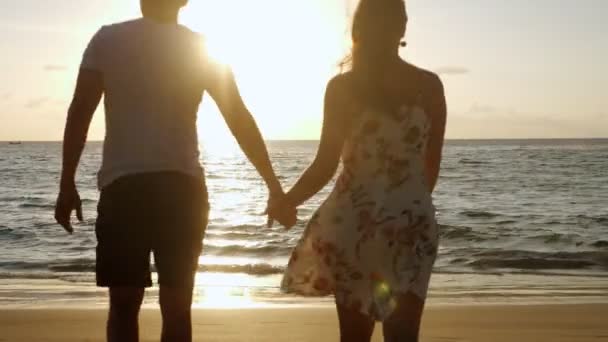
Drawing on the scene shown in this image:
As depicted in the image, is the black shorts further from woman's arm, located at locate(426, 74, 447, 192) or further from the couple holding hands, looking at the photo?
woman's arm, located at locate(426, 74, 447, 192)

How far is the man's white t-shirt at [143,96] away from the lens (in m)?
3.08

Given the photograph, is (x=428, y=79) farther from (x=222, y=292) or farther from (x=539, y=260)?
(x=539, y=260)

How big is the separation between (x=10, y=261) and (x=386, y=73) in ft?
36.8

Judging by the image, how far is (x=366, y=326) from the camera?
3.25 meters

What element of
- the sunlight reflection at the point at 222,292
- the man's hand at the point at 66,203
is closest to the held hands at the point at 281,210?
the man's hand at the point at 66,203

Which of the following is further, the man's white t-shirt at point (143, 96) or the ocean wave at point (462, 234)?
the ocean wave at point (462, 234)

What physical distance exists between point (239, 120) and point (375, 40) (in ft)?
2.15

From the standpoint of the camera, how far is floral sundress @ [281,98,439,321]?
3.18 meters

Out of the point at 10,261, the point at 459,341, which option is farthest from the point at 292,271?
the point at 10,261

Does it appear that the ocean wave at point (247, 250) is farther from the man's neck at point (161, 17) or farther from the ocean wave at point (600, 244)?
the man's neck at point (161, 17)

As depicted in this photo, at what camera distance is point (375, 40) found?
3.20 metres

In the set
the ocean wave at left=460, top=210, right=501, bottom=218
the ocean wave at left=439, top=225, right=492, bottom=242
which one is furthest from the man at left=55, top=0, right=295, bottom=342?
the ocean wave at left=460, top=210, right=501, bottom=218

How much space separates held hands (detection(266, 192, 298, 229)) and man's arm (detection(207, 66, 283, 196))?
0.08 ft

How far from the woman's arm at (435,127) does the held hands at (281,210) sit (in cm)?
65
